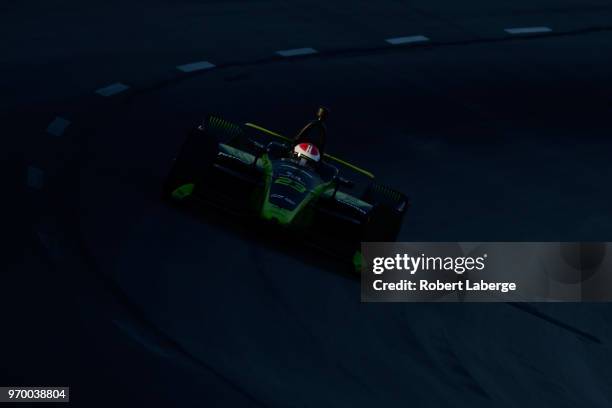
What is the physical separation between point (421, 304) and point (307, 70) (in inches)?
356

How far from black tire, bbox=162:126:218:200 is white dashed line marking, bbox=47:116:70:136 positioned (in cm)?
339

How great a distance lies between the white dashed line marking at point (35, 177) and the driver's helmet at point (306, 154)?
343 centimetres

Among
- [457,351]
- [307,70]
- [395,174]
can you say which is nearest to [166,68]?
[307,70]

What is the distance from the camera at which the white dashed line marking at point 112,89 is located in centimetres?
2009

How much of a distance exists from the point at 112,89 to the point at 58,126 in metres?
2.31

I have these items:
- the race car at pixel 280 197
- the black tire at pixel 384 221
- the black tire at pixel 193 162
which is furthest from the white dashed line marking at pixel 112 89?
the black tire at pixel 384 221

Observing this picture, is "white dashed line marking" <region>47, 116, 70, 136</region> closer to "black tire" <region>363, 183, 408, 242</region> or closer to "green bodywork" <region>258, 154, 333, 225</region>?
"green bodywork" <region>258, 154, 333, 225</region>

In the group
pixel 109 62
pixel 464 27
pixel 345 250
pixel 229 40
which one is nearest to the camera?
pixel 345 250

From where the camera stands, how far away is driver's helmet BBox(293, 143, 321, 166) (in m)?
16.0

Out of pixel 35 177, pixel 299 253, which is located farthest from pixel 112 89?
pixel 299 253

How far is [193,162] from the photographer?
15.1 metres

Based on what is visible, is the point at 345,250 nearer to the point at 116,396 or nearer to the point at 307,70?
the point at 116,396

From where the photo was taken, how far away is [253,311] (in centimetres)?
1334

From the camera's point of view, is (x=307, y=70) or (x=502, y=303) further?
(x=307, y=70)
